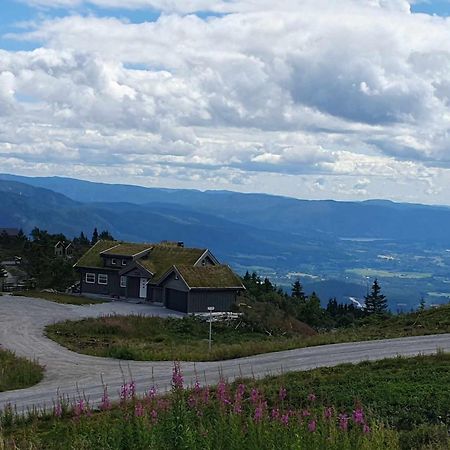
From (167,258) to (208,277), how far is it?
22.7 ft

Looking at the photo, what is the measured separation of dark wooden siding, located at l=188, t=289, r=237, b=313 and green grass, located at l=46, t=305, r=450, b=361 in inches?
224

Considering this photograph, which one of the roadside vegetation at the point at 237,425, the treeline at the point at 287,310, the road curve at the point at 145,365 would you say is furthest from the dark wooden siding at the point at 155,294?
the roadside vegetation at the point at 237,425

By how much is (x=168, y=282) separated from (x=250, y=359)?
28.3 meters

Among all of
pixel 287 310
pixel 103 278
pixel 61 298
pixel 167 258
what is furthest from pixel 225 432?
pixel 103 278

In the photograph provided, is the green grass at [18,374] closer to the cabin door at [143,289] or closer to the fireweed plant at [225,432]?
the fireweed plant at [225,432]

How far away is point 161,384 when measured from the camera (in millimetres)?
21203

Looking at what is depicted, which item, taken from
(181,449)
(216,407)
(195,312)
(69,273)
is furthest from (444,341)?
(69,273)

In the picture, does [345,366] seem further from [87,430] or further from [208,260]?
[208,260]

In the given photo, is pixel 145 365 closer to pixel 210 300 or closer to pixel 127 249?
pixel 210 300

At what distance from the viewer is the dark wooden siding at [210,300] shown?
51.6 meters

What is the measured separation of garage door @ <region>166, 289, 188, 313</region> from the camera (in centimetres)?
5172

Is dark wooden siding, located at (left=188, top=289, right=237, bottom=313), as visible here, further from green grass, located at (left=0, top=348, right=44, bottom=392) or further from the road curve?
green grass, located at (left=0, top=348, right=44, bottom=392)

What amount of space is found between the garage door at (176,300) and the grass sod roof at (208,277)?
51.9 inches

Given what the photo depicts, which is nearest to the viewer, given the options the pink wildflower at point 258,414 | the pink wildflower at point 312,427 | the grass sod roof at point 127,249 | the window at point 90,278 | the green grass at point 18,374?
the pink wildflower at point 312,427
